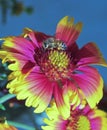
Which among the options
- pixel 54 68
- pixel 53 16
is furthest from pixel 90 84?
pixel 53 16

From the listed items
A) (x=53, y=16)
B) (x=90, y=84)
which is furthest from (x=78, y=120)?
(x=53, y=16)

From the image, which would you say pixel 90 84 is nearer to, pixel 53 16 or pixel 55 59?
pixel 55 59

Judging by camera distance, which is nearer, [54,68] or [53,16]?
[54,68]

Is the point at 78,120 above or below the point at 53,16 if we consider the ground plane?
below

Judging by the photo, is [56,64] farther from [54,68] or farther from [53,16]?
[53,16]

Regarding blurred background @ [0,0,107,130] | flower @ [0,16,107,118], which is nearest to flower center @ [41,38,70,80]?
flower @ [0,16,107,118]

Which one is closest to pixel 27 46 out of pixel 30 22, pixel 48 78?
pixel 48 78

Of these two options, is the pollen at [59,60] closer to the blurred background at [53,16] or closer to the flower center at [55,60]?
the flower center at [55,60]
